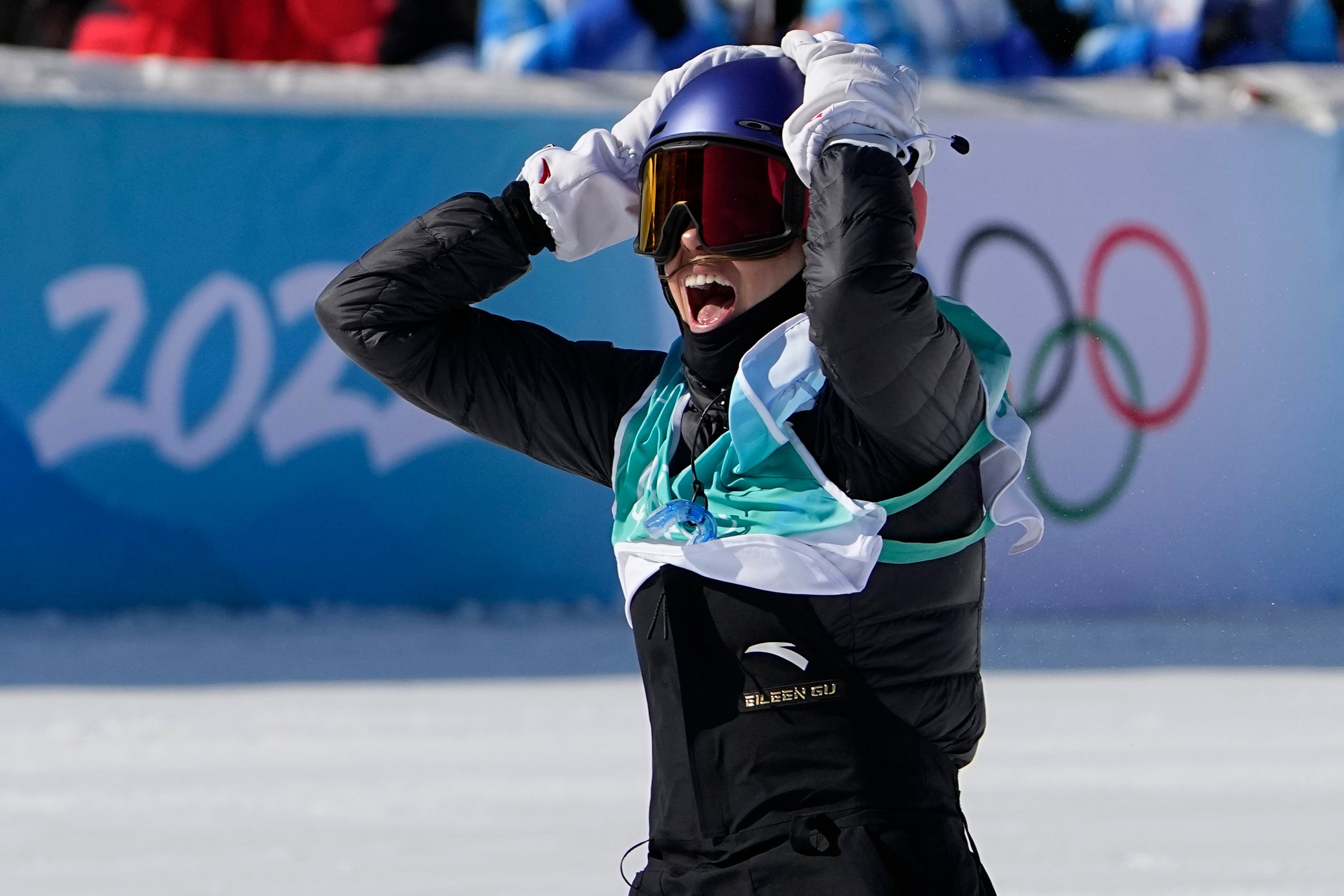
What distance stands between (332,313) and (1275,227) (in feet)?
17.6

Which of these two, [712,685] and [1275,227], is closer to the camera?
[712,685]

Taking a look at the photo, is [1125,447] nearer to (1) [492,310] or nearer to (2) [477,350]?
(1) [492,310]

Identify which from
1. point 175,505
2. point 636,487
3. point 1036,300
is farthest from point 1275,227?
point 636,487

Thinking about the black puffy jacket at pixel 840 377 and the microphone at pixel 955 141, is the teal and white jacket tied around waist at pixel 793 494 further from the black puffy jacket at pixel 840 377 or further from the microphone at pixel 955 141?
the microphone at pixel 955 141

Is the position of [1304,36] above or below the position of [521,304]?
above

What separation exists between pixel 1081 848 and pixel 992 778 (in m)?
0.59

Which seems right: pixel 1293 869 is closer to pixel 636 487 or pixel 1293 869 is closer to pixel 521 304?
pixel 636 487

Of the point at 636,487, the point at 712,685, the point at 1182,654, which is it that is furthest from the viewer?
the point at 1182,654

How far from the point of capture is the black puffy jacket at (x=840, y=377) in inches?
71.1

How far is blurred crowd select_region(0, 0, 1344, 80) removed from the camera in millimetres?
7340

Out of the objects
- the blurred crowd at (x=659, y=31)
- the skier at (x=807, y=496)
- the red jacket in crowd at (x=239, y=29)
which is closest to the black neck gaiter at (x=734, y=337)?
the skier at (x=807, y=496)

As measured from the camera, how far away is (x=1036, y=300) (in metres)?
6.71

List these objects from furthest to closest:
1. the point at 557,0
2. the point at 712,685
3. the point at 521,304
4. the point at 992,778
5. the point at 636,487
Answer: the point at 557,0, the point at 521,304, the point at 992,778, the point at 636,487, the point at 712,685

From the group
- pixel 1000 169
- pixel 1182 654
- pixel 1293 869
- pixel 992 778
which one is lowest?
pixel 1182 654
